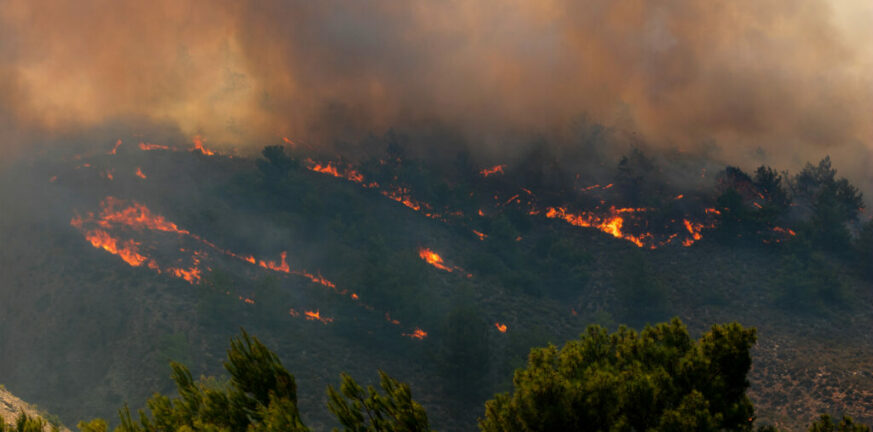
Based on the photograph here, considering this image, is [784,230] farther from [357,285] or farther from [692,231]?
[357,285]

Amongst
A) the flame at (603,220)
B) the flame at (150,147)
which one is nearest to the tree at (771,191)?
the flame at (603,220)

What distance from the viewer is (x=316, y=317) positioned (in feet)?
267

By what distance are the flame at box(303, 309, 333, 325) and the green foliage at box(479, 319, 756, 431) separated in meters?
66.6

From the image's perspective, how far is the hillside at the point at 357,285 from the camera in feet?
214

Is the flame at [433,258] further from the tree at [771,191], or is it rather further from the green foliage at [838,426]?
the green foliage at [838,426]

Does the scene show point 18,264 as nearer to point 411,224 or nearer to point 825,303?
point 411,224

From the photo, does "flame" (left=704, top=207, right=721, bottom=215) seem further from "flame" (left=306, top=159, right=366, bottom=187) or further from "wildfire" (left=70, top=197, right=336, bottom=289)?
"wildfire" (left=70, top=197, right=336, bottom=289)

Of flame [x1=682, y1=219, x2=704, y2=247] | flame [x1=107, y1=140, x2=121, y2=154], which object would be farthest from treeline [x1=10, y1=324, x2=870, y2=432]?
flame [x1=107, y1=140, x2=121, y2=154]

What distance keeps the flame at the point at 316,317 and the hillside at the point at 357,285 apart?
0.38m

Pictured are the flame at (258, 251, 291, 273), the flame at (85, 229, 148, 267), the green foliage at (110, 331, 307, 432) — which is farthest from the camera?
the flame at (258, 251, 291, 273)

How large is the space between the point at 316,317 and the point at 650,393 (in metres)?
70.5

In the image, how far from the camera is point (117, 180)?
354 ft

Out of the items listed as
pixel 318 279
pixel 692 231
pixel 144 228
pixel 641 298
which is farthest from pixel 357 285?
pixel 692 231

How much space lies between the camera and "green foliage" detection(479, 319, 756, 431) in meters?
15.5
